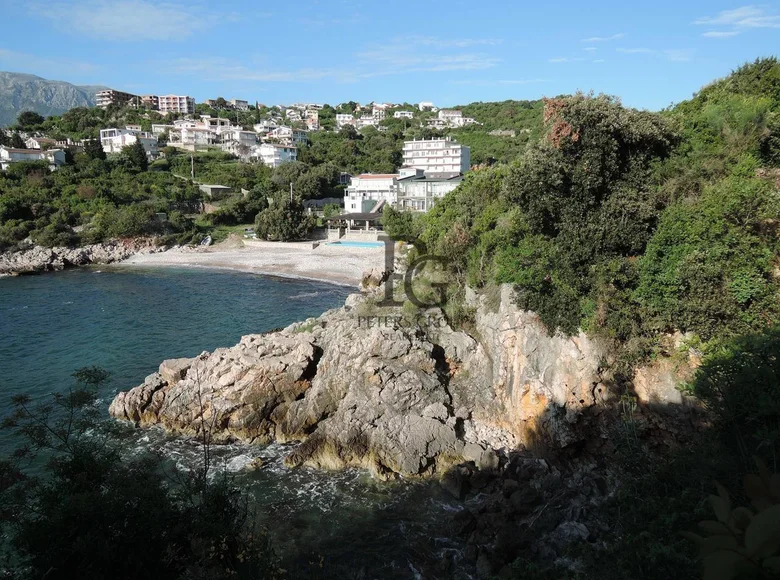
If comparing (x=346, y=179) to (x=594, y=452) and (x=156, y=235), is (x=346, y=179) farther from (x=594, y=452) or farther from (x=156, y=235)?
(x=594, y=452)

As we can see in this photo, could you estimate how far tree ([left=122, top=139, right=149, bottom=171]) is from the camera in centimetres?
8215

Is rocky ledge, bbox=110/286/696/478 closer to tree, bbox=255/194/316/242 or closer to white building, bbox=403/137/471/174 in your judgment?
tree, bbox=255/194/316/242

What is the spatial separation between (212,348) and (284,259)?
25060mm

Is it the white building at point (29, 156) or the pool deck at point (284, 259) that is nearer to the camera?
the pool deck at point (284, 259)

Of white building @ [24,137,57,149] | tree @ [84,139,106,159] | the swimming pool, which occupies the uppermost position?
white building @ [24,137,57,149]

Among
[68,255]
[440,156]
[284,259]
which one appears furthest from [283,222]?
[440,156]

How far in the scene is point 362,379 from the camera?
18047mm

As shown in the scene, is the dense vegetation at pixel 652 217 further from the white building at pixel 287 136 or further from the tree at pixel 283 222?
the white building at pixel 287 136

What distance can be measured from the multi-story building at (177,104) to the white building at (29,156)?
91772 mm

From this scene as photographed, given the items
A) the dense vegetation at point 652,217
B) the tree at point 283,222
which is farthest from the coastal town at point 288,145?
the dense vegetation at point 652,217

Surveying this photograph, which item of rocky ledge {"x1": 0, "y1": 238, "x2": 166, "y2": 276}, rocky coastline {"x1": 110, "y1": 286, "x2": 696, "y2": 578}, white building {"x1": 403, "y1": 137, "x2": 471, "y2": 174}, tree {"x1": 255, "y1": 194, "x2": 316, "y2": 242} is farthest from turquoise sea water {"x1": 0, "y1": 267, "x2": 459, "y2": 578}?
white building {"x1": 403, "y1": 137, "x2": 471, "y2": 174}

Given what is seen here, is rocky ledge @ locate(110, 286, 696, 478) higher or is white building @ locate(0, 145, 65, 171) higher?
white building @ locate(0, 145, 65, 171)

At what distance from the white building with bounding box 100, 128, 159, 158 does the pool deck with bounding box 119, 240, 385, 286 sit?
52.2m

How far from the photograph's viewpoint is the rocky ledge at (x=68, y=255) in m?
47.6
